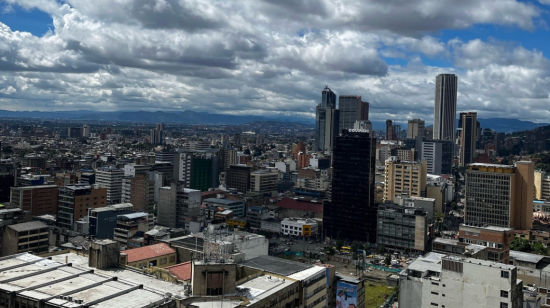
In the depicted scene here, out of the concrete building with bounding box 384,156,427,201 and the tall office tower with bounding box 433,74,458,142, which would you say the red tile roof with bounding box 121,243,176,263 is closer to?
the concrete building with bounding box 384,156,427,201

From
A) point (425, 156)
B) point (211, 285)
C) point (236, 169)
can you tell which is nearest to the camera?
point (211, 285)

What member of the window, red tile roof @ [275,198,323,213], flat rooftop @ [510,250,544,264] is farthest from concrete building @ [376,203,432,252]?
the window

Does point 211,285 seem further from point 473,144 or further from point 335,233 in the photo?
point 473,144

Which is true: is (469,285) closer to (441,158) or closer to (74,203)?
(74,203)

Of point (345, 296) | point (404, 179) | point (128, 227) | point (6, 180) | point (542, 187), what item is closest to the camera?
point (345, 296)

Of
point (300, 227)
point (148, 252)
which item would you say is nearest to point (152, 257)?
point (148, 252)

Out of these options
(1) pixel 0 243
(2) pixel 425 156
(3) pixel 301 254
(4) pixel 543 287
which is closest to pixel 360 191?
(3) pixel 301 254

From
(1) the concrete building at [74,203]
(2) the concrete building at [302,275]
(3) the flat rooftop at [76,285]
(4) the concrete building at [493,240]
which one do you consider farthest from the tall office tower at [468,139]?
(3) the flat rooftop at [76,285]
